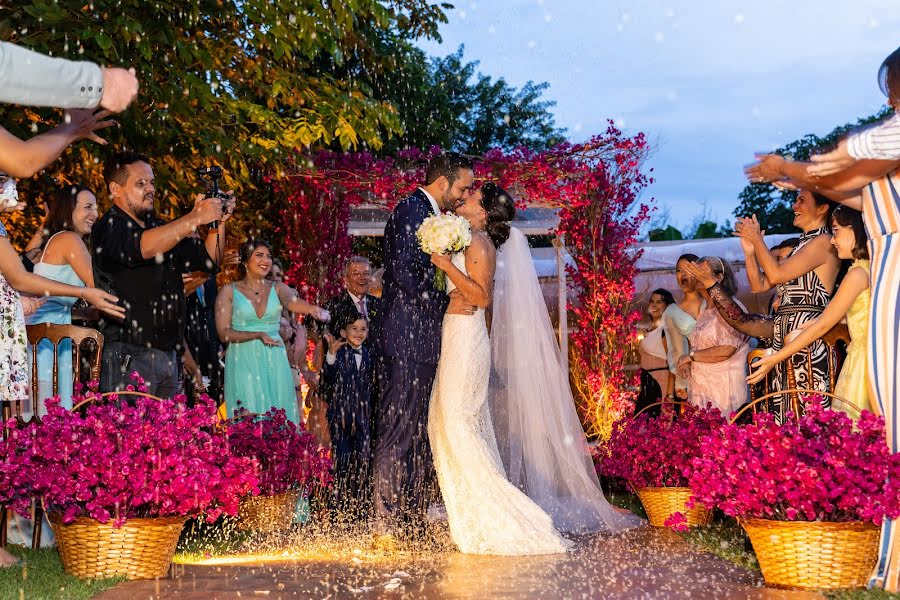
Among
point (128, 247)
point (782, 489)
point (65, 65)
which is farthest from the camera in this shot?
point (128, 247)

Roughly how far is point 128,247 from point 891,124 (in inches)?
149

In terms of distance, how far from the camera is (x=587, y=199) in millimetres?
12688

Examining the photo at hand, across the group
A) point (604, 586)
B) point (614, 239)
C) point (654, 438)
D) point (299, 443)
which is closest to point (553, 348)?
point (654, 438)

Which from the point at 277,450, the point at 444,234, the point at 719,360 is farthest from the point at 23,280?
the point at 719,360

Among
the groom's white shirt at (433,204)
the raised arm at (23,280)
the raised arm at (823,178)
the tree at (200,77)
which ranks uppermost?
the tree at (200,77)

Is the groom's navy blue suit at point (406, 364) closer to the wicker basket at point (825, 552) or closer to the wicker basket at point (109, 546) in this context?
the wicker basket at point (109, 546)

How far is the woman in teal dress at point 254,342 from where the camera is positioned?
7.45 meters

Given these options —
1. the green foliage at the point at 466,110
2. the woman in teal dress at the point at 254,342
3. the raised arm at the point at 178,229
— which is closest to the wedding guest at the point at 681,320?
the woman in teal dress at the point at 254,342

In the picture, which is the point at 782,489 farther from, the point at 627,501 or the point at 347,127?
the point at 347,127

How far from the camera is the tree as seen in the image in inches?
290

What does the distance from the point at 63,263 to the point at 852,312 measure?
442cm

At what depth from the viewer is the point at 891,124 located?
4055 millimetres

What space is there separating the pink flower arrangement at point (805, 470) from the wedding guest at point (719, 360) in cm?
312

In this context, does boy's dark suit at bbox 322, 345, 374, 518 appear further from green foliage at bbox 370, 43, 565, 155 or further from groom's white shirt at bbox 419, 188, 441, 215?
green foliage at bbox 370, 43, 565, 155
